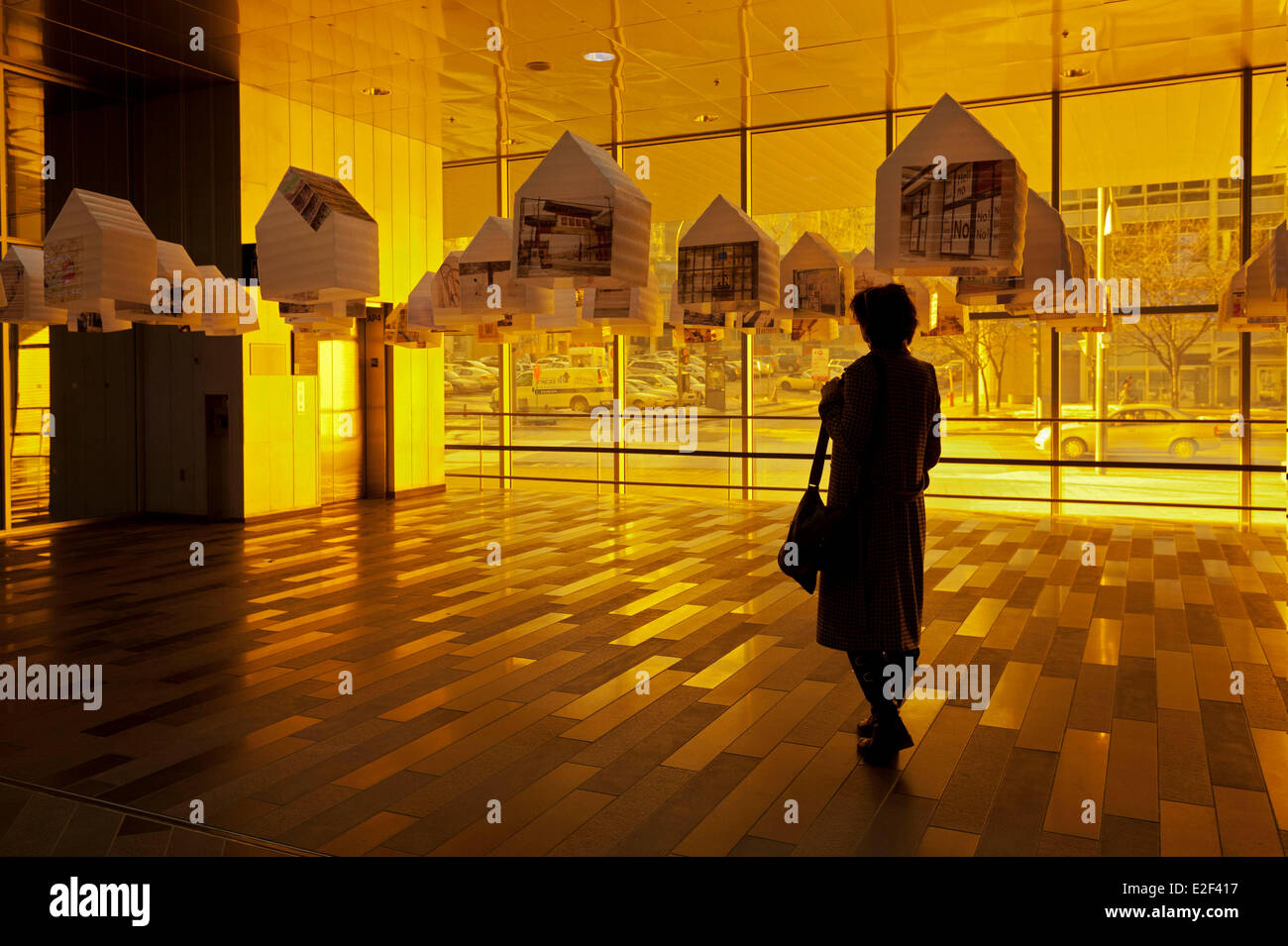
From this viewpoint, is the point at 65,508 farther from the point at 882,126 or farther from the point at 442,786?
the point at 882,126

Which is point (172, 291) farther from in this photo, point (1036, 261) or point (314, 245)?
point (1036, 261)

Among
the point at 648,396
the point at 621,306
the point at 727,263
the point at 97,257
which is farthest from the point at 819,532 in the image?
the point at 648,396

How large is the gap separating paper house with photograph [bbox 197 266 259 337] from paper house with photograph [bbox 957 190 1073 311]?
3991 millimetres

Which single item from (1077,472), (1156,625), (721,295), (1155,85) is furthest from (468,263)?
(1077,472)

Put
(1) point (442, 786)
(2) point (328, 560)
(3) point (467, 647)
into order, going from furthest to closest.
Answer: (2) point (328, 560), (3) point (467, 647), (1) point (442, 786)

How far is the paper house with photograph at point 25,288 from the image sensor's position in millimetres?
5012

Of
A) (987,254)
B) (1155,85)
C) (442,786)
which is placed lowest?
(442,786)

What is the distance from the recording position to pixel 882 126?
919 centimetres

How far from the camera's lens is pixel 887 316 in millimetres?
2852

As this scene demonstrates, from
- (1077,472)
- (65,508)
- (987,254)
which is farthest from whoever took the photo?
(1077,472)

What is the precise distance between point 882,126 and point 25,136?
7.25 metres

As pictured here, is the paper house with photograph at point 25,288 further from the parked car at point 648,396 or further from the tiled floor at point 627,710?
the parked car at point 648,396

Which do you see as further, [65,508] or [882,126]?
[882,126]

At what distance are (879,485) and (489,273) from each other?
3.07 metres
